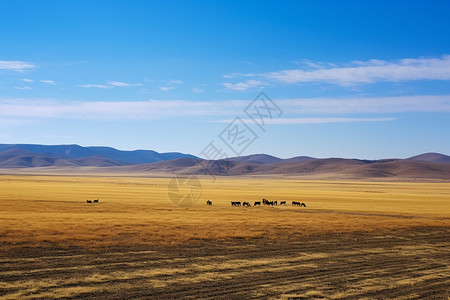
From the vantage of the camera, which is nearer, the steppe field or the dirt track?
the dirt track

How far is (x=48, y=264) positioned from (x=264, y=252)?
837 centimetres

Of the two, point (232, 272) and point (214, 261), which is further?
point (214, 261)

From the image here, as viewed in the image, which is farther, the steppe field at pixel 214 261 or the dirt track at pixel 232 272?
the steppe field at pixel 214 261

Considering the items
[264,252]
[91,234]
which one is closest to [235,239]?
[264,252]

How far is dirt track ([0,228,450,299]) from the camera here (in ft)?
40.5

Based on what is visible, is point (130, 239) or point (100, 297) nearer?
point (100, 297)

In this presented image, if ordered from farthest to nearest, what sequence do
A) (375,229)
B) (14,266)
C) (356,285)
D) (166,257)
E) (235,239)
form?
(375,229) → (235,239) → (166,257) → (14,266) → (356,285)

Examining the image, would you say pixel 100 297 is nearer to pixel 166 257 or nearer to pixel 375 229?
pixel 166 257

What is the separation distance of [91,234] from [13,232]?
356 cm

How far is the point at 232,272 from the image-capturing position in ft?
48.9

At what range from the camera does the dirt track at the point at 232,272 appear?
1235 cm

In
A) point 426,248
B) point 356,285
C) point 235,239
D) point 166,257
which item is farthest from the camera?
point 235,239

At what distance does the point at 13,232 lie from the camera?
21484mm

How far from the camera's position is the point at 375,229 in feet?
91.7
